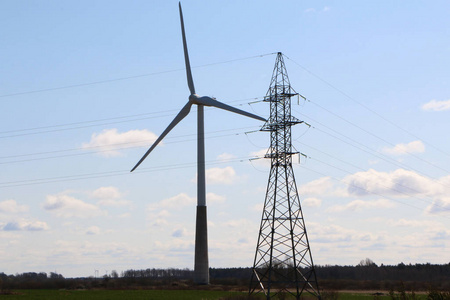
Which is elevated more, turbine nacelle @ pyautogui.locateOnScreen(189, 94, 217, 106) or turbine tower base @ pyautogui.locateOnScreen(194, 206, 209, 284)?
turbine nacelle @ pyautogui.locateOnScreen(189, 94, 217, 106)

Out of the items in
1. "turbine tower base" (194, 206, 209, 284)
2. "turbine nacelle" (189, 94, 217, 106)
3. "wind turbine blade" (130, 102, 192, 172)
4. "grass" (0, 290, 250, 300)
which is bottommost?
"grass" (0, 290, 250, 300)

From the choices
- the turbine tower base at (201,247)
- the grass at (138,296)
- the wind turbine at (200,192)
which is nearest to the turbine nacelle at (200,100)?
the wind turbine at (200,192)

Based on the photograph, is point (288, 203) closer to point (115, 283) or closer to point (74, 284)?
point (115, 283)

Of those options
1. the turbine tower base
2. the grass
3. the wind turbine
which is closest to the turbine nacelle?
the wind turbine

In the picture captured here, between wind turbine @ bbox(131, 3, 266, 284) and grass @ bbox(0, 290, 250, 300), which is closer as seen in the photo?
grass @ bbox(0, 290, 250, 300)

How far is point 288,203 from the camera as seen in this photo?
5388 cm

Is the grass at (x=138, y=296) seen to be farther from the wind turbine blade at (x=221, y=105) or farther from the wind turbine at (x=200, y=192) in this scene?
the wind turbine blade at (x=221, y=105)

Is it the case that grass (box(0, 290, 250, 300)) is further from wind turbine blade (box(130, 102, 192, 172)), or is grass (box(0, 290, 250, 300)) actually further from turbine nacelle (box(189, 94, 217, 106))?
turbine nacelle (box(189, 94, 217, 106))

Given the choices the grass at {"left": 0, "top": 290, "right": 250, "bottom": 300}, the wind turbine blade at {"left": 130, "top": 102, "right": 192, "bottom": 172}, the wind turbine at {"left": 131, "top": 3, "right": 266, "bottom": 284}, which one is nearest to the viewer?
the grass at {"left": 0, "top": 290, "right": 250, "bottom": 300}

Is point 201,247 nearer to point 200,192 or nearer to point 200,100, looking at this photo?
point 200,192

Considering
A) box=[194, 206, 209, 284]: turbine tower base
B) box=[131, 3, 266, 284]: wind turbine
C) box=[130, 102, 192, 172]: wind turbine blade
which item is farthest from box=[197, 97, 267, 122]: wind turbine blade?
box=[194, 206, 209, 284]: turbine tower base

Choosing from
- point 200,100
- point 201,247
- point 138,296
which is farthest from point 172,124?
point 138,296

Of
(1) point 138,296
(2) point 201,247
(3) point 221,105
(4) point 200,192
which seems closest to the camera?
(1) point 138,296

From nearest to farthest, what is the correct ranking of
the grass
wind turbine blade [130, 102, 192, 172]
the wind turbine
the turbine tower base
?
1. the grass
2. wind turbine blade [130, 102, 192, 172]
3. the wind turbine
4. the turbine tower base
